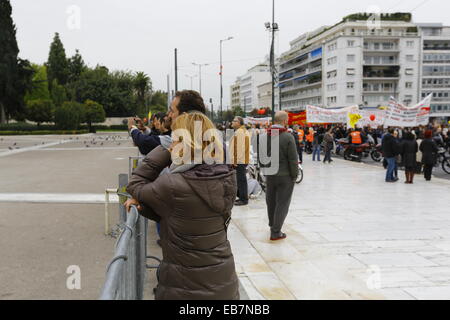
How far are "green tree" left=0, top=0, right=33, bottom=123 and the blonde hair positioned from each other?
62.2 metres

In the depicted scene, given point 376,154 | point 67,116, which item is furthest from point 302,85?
point 376,154

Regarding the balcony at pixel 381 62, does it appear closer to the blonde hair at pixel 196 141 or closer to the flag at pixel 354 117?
the flag at pixel 354 117

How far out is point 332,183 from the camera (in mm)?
12250

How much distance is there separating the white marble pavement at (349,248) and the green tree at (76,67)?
87534mm

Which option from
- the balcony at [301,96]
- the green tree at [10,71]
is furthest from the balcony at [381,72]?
the green tree at [10,71]

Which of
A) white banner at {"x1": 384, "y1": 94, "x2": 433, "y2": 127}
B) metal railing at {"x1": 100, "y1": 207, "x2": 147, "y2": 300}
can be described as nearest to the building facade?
white banner at {"x1": 384, "y1": 94, "x2": 433, "y2": 127}

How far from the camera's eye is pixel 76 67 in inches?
3610

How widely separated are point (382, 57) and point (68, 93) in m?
57.0

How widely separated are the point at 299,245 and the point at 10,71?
199ft

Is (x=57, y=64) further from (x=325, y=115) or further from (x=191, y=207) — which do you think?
(x=191, y=207)

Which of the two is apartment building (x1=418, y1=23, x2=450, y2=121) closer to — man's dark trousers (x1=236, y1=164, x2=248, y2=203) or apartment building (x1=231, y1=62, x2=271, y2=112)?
apartment building (x1=231, y1=62, x2=271, y2=112)

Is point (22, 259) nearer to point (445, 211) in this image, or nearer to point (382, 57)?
point (445, 211)

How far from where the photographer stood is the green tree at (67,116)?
5306 cm
